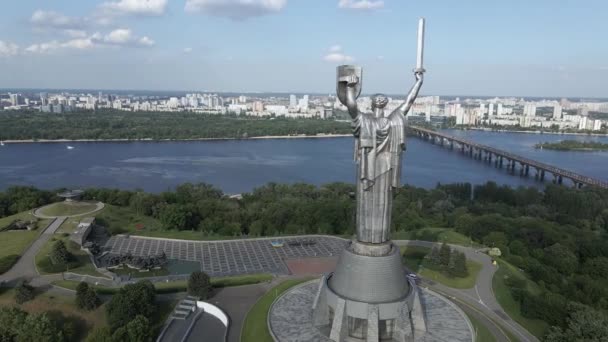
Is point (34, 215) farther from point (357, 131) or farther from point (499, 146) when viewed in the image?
point (499, 146)

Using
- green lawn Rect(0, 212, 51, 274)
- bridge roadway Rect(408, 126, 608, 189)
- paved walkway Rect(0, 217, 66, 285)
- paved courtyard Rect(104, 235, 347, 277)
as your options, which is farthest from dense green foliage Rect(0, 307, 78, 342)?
bridge roadway Rect(408, 126, 608, 189)

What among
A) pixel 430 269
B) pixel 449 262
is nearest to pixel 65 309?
pixel 430 269

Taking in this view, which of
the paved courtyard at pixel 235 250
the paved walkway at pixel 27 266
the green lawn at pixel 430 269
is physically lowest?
the paved courtyard at pixel 235 250

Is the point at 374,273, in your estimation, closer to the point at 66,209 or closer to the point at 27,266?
the point at 27,266

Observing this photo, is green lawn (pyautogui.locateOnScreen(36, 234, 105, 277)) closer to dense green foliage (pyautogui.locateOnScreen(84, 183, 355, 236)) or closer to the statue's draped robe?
dense green foliage (pyautogui.locateOnScreen(84, 183, 355, 236))

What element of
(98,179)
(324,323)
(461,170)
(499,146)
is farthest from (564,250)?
(499,146)

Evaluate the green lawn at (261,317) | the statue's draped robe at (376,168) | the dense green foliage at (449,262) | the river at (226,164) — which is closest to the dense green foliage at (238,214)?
the dense green foliage at (449,262)

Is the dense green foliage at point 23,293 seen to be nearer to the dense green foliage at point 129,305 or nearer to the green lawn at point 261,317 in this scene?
the dense green foliage at point 129,305
